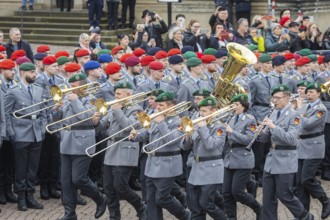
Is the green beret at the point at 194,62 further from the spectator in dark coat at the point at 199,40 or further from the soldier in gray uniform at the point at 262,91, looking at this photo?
the spectator in dark coat at the point at 199,40

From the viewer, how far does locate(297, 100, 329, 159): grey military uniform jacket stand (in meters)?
16.2

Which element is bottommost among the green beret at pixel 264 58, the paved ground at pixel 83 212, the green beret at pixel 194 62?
the paved ground at pixel 83 212

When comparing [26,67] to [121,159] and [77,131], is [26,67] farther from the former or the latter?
[121,159]

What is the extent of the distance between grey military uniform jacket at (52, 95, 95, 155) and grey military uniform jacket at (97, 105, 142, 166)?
0.44 metres

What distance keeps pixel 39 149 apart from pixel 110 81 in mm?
1521

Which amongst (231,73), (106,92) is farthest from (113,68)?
(231,73)

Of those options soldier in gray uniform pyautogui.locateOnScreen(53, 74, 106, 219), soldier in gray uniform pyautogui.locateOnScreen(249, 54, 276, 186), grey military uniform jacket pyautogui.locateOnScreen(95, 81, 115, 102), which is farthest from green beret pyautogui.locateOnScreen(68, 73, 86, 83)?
soldier in gray uniform pyautogui.locateOnScreen(249, 54, 276, 186)

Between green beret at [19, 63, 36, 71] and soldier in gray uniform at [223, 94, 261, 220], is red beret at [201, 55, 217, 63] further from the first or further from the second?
green beret at [19, 63, 36, 71]

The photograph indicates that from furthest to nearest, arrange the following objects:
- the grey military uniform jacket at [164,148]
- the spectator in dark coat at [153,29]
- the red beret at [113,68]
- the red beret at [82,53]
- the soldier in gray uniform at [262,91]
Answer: the spectator in dark coat at [153,29], the soldier in gray uniform at [262,91], the red beret at [82,53], the red beret at [113,68], the grey military uniform jacket at [164,148]

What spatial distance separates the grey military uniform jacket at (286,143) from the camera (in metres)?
14.8

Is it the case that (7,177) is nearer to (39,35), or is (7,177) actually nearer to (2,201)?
(2,201)

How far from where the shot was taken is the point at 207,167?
14.5m

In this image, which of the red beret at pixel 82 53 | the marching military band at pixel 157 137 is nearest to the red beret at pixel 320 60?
the marching military band at pixel 157 137

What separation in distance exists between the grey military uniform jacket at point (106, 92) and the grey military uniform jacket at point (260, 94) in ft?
9.12
